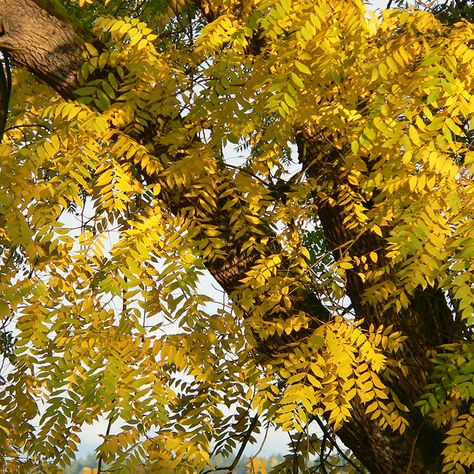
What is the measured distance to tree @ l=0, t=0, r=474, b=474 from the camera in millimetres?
4840

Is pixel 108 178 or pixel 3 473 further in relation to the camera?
pixel 3 473

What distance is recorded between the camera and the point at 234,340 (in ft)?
18.0

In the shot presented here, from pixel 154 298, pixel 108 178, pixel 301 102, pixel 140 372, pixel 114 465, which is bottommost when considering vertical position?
pixel 114 465

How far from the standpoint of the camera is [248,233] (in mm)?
5867

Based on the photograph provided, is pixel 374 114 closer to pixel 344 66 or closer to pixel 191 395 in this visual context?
pixel 344 66

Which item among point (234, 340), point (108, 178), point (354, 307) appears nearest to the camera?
point (108, 178)

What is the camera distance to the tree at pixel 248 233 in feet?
15.9

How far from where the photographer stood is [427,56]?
15.4 ft

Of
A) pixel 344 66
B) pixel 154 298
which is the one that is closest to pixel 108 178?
pixel 154 298

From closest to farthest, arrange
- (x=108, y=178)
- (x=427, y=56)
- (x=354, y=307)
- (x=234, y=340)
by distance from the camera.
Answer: (x=427, y=56)
(x=108, y=178)
(x=234, y=340)
(x=354, y=307)

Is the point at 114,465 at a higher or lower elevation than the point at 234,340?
lower

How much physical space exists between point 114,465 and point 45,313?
3.47 ft

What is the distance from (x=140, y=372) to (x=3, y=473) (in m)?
2.21

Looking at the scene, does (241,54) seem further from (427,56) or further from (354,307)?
(354,307)
